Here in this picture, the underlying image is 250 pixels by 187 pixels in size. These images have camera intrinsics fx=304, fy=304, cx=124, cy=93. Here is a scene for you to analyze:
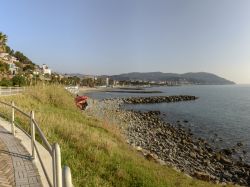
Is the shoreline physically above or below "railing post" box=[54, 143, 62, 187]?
below

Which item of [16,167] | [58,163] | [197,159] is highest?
[58,163]

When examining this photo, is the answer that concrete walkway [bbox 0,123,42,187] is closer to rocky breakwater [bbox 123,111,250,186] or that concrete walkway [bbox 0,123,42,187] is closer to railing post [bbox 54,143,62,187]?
→ railing post [bbox 54,143,62,187]

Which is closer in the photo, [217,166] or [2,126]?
[2,126]

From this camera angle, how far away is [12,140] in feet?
29.1

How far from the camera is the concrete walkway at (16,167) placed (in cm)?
558

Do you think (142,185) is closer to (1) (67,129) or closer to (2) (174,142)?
(1) (67,129)

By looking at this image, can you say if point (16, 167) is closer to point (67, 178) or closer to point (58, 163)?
point (58, 163)

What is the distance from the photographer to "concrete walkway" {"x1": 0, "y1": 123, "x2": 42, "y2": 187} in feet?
18.3

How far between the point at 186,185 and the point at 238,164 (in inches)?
442

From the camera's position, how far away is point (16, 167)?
639 centimetres

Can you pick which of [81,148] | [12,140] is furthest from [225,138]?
[12,140]

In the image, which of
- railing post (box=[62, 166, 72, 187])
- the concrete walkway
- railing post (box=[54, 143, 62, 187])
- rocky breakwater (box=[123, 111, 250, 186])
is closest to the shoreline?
rocky breakwater (box=[123, 111, 250, 186])

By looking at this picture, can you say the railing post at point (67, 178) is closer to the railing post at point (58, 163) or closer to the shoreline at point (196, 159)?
the railing post at point (58, 163)

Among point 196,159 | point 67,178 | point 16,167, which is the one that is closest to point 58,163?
point 67,178
